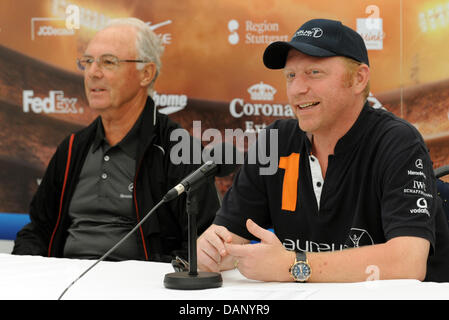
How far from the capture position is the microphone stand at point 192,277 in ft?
4.05

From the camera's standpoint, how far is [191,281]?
4.05ft

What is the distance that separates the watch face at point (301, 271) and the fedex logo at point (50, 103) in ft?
8.65

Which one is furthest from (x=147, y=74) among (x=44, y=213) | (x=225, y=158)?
(x=225, y=158)

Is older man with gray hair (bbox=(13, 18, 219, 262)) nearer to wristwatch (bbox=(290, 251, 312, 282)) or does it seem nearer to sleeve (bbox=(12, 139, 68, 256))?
sleeve (bbox=(12, 139, 68, 256))

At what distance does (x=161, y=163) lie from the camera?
2.28 metres

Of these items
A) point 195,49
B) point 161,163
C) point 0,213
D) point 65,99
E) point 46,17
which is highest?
point 46,17

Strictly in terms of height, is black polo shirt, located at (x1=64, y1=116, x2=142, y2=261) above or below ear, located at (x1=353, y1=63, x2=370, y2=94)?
below

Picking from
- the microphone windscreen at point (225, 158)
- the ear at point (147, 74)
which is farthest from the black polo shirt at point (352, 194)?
the ear at point (147, 74)

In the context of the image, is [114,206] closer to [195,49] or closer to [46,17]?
[195,49]

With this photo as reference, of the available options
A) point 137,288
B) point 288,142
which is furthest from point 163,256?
point 137,288

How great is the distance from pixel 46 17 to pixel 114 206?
6.42 ft

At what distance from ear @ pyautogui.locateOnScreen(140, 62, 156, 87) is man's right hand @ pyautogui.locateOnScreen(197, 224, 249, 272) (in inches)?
A: 47.9

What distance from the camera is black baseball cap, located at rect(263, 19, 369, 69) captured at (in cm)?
163

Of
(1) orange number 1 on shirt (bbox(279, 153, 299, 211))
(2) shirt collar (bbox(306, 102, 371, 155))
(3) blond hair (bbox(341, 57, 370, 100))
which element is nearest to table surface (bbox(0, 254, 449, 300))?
(1) orange number 1 on shirt (bbox(279, 153, 299, 211))
